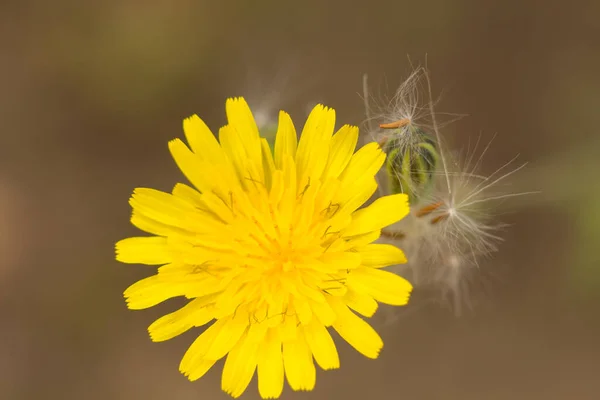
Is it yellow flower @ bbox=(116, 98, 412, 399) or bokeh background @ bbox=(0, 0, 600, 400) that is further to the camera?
bokeh background @ bbox=(0, 0, 600, 400)

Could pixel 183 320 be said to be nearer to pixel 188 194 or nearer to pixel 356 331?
pixel 188 194

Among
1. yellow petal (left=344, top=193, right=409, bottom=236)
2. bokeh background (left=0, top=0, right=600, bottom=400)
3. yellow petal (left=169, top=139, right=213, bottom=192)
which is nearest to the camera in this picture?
yellow petal (left=344, top=193, right=409, bottom=236)

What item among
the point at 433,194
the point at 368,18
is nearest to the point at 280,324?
Answer: the point at 433,194

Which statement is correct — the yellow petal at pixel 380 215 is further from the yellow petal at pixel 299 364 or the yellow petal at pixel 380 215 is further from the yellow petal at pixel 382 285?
the yellow petal at pixel 299 364

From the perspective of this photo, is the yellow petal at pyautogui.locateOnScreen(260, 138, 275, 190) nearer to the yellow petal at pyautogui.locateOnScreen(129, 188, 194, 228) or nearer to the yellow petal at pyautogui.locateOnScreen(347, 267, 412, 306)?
the yellow petal at pyautogui.locateOnScreen(129, 188, 194, 228)

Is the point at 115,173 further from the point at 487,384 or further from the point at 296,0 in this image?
the point at 487,384

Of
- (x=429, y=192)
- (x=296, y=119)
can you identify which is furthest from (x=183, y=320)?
(x=296, y=119)

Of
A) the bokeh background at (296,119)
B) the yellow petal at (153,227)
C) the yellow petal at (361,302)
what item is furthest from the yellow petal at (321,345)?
the bokeh background at (296,119)

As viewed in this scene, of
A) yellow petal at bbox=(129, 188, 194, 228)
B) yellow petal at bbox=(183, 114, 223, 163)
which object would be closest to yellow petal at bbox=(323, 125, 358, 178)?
yellow petal at bbox=(183, 114, 223, 163)
